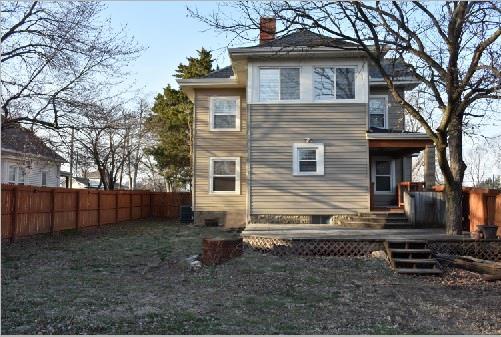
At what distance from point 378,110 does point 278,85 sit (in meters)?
4.88

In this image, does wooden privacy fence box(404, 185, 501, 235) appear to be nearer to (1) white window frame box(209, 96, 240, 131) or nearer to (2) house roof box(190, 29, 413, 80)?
(2) house roof box(190, 29, 413, 80)

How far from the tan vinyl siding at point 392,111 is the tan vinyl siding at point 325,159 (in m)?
3.37

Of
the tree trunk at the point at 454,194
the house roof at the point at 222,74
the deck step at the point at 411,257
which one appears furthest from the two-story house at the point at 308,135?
the deck step at the point at 411,257

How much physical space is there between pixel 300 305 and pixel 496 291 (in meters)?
3.70

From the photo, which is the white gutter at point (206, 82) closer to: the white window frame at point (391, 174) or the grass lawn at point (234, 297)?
the white window frame at point (391, 174)

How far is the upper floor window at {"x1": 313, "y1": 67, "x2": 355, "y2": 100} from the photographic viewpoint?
15.3m

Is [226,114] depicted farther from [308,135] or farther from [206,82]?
[308,135]

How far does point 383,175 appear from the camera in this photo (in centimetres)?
1786

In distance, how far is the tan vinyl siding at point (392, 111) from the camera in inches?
715

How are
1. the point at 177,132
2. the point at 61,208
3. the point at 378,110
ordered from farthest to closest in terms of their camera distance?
the point at 177,132 → the point at 378,110 → the point at 61,208

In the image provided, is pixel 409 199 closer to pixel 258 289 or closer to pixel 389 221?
pixel 389 221

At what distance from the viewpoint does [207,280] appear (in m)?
8.59

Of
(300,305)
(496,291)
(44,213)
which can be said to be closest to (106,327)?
(300,305)

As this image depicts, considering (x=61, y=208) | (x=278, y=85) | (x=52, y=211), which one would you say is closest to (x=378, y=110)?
(x=278, y=85)
